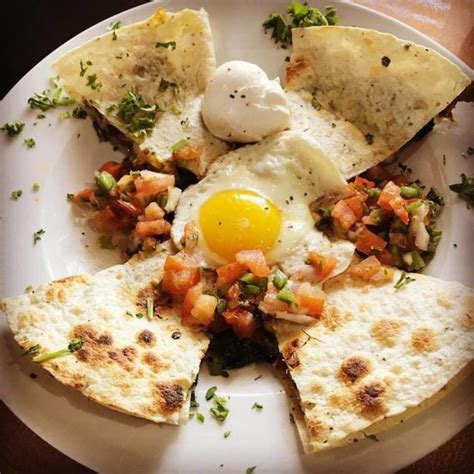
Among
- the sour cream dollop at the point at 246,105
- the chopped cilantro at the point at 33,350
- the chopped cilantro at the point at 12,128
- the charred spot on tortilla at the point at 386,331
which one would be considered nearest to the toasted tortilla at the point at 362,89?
the sour cream dollop at the point at 246,105

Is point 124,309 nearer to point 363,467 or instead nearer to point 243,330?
point 243,330

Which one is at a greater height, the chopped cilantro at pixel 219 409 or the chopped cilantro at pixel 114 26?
the chopped cilantro at pixel 114 26

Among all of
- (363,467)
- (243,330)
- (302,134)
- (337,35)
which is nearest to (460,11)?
(337,35)

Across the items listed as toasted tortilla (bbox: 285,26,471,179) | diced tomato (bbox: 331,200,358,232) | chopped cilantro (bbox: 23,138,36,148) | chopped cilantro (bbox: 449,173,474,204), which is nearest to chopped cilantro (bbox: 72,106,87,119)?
chopped cilantro (bbox: 23,138,36,148)

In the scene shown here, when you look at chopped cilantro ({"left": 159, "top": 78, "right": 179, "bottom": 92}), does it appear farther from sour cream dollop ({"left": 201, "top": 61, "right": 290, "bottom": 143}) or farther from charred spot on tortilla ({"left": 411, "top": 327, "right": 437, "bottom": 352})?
charred spot on tortilla ({"left": 411, "top": 327, "right": 437, "bottom": 352})

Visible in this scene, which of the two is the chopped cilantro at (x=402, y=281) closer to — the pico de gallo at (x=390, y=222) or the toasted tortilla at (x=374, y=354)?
the toasted tortilla at (x=374, y=354)

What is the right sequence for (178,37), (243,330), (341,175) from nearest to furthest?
1. (243,330)
2. (341,175)
3. (178,37)
